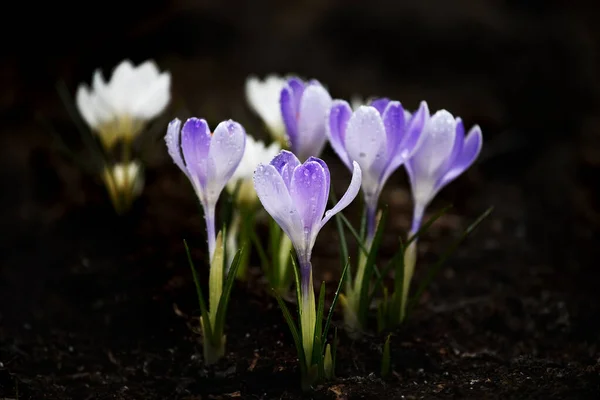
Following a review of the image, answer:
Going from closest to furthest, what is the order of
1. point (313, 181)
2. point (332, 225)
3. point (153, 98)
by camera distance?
point (313, 181)
point (153, 98)
point (332, 225)

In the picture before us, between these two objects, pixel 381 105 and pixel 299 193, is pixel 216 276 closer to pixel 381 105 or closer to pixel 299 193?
pixel 299 193

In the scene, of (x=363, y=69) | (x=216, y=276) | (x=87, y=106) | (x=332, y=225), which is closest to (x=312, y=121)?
(x=216, y=276)

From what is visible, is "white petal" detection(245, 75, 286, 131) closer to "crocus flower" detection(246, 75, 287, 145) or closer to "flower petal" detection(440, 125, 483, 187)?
"crocus flower" detection(246, 75, 287, 145)

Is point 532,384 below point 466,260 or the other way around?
below

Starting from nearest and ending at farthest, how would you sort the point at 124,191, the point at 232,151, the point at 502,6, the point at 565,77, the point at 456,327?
the point at 232,151, the point at 456,327, the point at 124,191, the point at 565,77, the point at 502,6

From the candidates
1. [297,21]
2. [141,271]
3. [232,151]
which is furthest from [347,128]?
[297,21]

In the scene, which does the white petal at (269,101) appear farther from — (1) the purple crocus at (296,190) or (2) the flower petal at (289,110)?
(1) the purple crocus at (296,190)

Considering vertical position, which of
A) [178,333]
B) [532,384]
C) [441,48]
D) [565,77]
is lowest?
[532,384]

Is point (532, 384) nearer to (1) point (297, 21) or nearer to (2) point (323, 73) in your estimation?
(2) point (323, 73)
